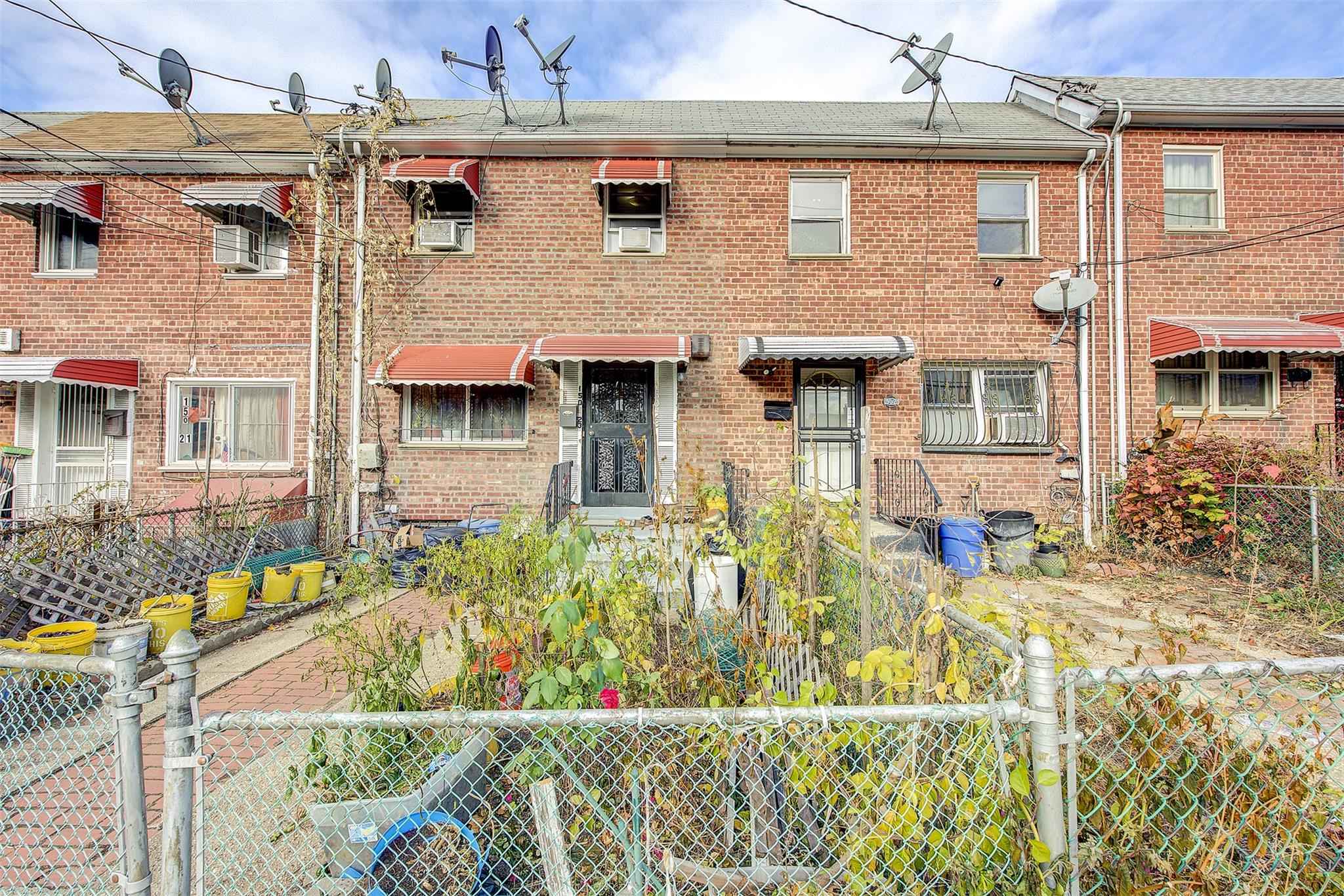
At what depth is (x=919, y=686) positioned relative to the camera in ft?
6.39

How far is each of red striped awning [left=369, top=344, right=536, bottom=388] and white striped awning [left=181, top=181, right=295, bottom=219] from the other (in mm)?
2835

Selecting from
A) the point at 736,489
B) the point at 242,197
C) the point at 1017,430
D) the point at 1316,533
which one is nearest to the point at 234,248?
the point at 242,197

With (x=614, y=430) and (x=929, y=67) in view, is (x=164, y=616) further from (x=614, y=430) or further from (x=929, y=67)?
(x=929, y=67)

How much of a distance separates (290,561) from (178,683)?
6.62 m

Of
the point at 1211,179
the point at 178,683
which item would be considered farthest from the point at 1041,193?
the point at 178,683

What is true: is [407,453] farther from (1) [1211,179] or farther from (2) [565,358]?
(1) [1211,179]

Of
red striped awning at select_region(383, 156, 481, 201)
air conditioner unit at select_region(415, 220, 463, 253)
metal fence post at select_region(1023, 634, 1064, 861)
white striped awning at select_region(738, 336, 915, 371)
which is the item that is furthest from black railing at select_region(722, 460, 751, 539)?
red striped awning at select_region(383, 156, 481, 201)

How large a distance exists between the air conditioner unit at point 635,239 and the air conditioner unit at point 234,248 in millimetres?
5657

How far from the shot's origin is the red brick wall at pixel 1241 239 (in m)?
8.77

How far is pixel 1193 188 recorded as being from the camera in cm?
901

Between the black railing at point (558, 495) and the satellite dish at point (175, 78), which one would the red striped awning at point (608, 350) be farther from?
the satellite dish at point (175, 78)

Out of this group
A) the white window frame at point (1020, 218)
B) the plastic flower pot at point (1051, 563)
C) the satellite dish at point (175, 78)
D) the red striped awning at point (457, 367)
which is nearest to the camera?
the plastic flower pot at point (1051, 563)

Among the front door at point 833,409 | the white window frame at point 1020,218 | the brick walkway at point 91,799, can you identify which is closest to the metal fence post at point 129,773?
the brick walkway at point 91,799

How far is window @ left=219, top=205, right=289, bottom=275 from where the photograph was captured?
8977 mm
